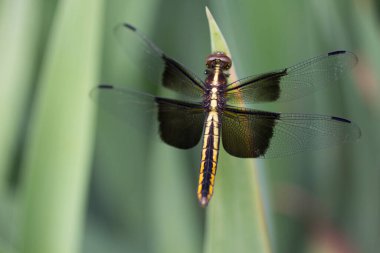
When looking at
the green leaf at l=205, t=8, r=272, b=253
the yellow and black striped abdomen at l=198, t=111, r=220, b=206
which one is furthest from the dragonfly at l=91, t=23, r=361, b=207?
the green leaf at l=205, t=8, r=272, b=253

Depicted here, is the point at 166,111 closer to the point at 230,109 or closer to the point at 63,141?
the point at 230,109

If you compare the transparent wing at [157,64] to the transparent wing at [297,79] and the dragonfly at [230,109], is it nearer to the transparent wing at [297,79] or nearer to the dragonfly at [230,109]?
the dragonfly at [230,109]

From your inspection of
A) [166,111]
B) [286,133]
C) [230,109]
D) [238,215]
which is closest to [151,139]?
[166,111]

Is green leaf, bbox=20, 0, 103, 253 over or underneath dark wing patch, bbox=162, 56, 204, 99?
underneath

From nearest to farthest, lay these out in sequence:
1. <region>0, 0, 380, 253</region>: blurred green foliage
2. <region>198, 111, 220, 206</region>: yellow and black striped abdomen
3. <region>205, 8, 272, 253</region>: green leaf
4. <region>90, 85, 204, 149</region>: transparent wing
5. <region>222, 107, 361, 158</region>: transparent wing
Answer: <region>205, 8, 272, 253</region>: green leaf < <region>0, 0, 380, 253</region>: blurred green foliage < <region>198, 111, 220, 206</region>: yellow and black striped abdomen < <region>222, 107, 361, 158</region>: transparent wing < <region>90, 85, 204, 149</region>: transparent wing

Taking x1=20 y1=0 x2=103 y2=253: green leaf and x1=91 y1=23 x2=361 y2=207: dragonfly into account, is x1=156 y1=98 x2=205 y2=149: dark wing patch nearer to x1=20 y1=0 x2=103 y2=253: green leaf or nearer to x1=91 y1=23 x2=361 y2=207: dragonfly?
x1=91 y1=23 x2=361 y2=207: dragonfly

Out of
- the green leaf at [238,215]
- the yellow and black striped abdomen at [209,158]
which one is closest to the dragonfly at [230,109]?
the yellow and black striped abdomen at [209,158]
